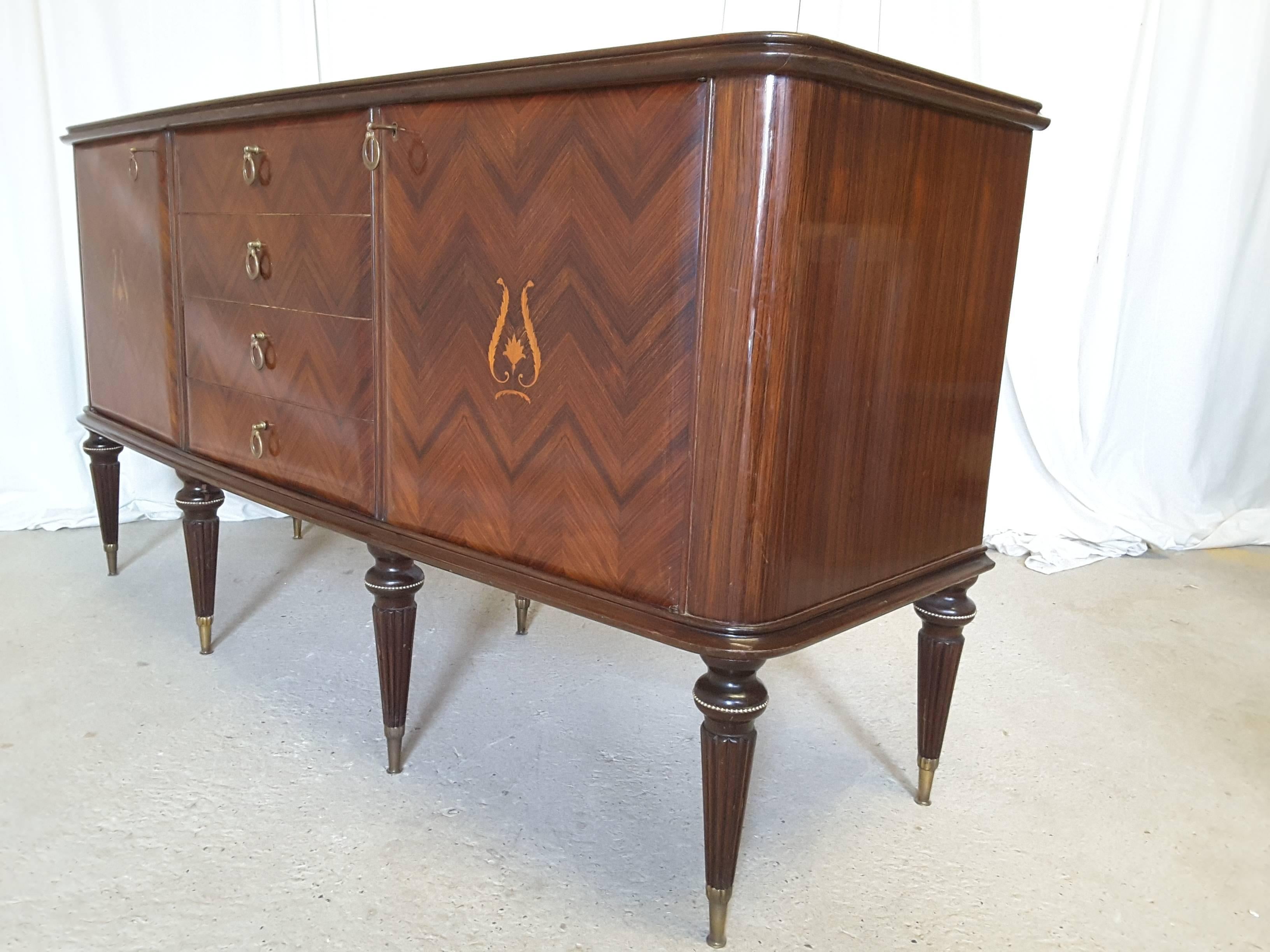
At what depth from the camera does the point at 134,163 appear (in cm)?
211

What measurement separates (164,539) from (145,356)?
3.36 feet

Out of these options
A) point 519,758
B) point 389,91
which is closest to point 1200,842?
point 519,758

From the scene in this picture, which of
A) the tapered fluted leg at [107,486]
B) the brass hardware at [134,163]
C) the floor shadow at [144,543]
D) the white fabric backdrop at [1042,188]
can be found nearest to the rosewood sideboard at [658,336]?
the brass hardware at [134,163]

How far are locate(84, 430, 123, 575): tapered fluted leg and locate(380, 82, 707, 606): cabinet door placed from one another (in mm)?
1331

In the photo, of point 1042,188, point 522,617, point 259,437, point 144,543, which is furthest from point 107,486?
point 1042,188

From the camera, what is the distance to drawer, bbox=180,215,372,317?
1.61 metres

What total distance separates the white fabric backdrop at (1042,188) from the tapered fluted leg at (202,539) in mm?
1184

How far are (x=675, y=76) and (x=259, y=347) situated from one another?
1.01 metres

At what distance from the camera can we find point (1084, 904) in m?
1.50

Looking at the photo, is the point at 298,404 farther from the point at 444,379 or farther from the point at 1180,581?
the point at 1180,581

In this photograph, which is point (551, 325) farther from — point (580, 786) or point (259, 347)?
point (580, 786)

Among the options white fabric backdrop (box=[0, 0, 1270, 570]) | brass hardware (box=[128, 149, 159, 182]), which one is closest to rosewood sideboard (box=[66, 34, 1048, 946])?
brass hardware (box=[128, 149, 159, 182])

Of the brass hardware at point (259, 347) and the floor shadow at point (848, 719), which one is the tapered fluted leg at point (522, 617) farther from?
the brass hardware at point (259, 347)

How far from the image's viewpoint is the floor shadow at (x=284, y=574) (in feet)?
8.00
